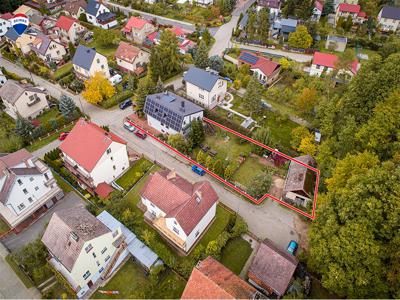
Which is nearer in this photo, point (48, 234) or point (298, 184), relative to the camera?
point (48, 234)

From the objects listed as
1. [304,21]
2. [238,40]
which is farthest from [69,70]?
[304,21]

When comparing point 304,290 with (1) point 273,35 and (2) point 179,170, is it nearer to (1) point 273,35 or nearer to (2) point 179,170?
(2) point 179,170

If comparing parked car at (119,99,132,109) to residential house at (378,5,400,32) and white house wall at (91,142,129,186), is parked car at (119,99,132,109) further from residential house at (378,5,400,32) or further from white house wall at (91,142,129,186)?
residential house at (378,5,400,32)

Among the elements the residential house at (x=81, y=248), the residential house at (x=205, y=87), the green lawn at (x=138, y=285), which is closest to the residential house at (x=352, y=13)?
the residential house at (x=205, y=87)

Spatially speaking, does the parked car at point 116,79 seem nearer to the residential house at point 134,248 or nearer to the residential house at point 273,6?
the residential house at point 134,248

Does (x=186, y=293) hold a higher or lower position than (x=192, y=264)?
higher
